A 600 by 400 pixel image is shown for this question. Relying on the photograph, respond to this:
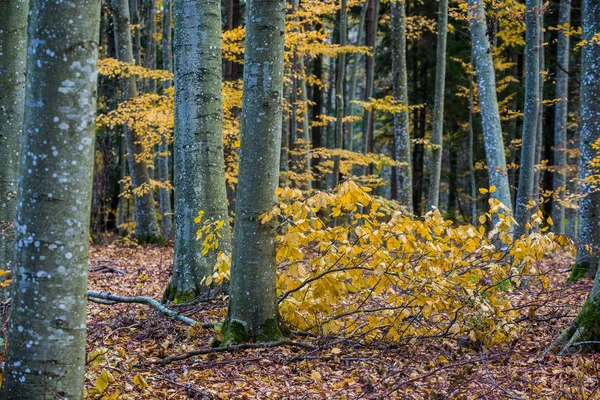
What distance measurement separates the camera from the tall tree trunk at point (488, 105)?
9164 millimetres

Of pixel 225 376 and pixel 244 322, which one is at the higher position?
pixel 244 322

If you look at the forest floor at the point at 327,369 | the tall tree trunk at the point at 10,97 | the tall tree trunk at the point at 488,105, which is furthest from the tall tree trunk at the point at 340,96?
the tall tree trunk at the point at 10,97

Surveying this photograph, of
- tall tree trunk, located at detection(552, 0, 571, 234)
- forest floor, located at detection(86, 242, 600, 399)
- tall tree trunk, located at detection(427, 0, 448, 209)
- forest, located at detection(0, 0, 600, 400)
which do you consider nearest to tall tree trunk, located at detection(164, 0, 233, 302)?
forest, located at detection(0, 0, 600, 400)

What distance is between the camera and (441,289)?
4984mm

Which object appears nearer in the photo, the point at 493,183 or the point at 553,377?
the point at 553,377

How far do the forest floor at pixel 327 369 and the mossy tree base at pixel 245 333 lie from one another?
121 mm

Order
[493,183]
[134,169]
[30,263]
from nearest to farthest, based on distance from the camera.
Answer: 1. [30,263]
2. [493,183]
3. [134,169]

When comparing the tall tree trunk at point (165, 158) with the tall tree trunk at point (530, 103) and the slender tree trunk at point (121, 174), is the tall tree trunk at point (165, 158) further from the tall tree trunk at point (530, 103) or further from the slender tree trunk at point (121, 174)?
the tall tree trunk at point (530, 103)

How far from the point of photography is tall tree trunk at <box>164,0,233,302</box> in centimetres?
674

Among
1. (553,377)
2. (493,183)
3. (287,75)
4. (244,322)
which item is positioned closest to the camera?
(553,377)

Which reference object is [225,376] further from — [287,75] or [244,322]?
[287,75]

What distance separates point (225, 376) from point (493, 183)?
6.43m

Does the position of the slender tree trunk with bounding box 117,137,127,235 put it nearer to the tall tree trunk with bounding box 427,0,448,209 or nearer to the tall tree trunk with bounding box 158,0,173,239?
the tall tree trunk with bounding box 158,0,173,239

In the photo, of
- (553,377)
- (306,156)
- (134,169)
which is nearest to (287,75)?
(306,156)
